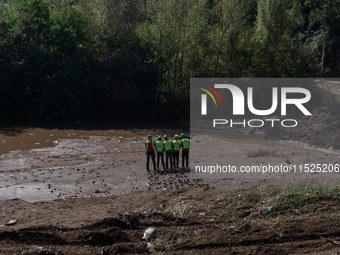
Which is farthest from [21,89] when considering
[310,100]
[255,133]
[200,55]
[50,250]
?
[310,100]

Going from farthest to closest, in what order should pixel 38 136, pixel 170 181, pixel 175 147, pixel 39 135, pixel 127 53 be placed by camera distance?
pixel 127 53 < pixel 39 135 < pixel 38 136 < pixel 175 147 < pixel 170 181

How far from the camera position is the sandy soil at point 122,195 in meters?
7.56

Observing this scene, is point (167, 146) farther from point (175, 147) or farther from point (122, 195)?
point (122, 195)

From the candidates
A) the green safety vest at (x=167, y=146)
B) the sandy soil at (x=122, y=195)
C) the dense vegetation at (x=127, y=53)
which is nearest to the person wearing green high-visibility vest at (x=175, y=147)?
the green safety vest at (x=167, y=146)

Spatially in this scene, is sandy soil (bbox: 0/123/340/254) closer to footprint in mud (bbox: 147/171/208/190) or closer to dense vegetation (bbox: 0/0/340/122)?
footprint in mud (bbox: 147/171/208/190)

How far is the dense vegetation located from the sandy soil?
497 cm

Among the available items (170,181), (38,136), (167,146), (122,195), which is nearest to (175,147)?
(167,146)

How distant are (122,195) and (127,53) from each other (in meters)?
15.6

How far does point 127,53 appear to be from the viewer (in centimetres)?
2456

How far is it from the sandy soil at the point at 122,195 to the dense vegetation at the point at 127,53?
497 centimetres

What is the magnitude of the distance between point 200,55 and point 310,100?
10.8 m

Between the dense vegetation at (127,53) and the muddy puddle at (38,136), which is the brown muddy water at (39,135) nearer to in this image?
the muddy puddle at (38,136)

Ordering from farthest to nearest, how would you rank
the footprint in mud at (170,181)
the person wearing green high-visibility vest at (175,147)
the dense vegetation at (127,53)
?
the dense vegetation at (127,53)
the person wearing green high-visibility vest at (175,147)
the footprint in mud at (170,181)

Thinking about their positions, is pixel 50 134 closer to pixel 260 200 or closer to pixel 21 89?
pixel 21 89
